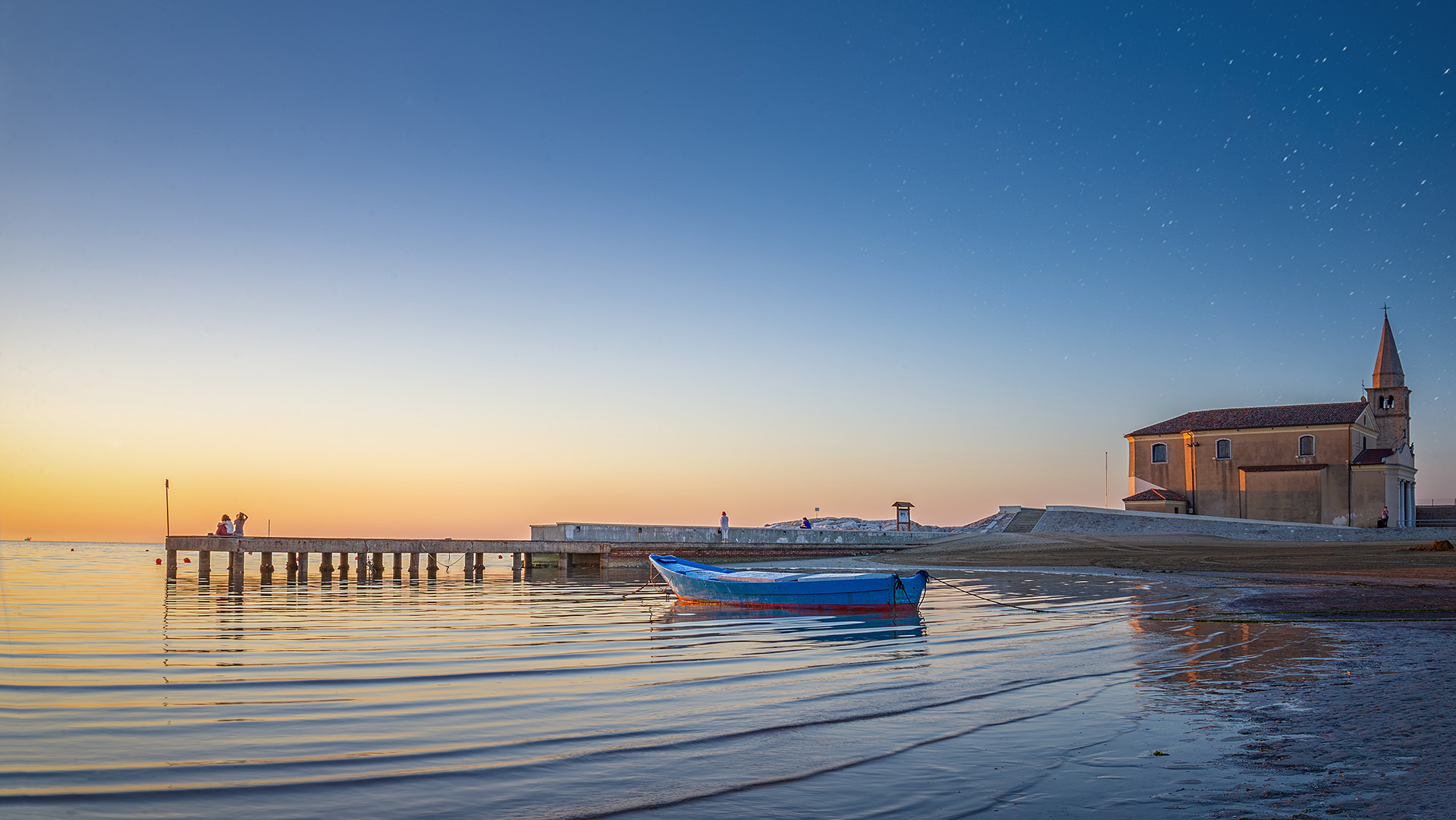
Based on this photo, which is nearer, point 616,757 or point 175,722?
point 616,757

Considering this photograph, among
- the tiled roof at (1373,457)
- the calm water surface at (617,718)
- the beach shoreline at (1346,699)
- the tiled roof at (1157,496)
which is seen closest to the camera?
the beach shoreline at (1346,699)

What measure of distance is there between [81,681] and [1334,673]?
14874 millimetres

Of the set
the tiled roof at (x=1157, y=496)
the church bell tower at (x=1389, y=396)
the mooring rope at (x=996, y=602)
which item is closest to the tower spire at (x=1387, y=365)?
the church bell tower at (x=1389, y=396)

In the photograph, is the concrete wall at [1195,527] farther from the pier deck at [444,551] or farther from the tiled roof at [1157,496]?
the pier deck at [444,551]

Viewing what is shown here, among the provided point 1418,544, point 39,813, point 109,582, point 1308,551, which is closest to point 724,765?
point 39,813

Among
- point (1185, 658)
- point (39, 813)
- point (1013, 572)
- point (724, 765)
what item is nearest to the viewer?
point (39, 813)

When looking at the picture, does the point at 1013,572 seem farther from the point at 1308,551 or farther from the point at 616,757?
the point at 616,757

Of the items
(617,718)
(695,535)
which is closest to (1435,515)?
(695,535)

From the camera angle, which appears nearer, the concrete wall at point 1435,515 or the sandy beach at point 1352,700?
the sandy beach at point 1352,700

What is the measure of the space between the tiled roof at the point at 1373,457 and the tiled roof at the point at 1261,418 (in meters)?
2.39

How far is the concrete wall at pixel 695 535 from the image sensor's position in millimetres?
50125

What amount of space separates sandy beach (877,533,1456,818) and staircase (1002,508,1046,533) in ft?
95.4

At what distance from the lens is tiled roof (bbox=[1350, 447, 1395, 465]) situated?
194 feet

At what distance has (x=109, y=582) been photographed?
35.7 meters
